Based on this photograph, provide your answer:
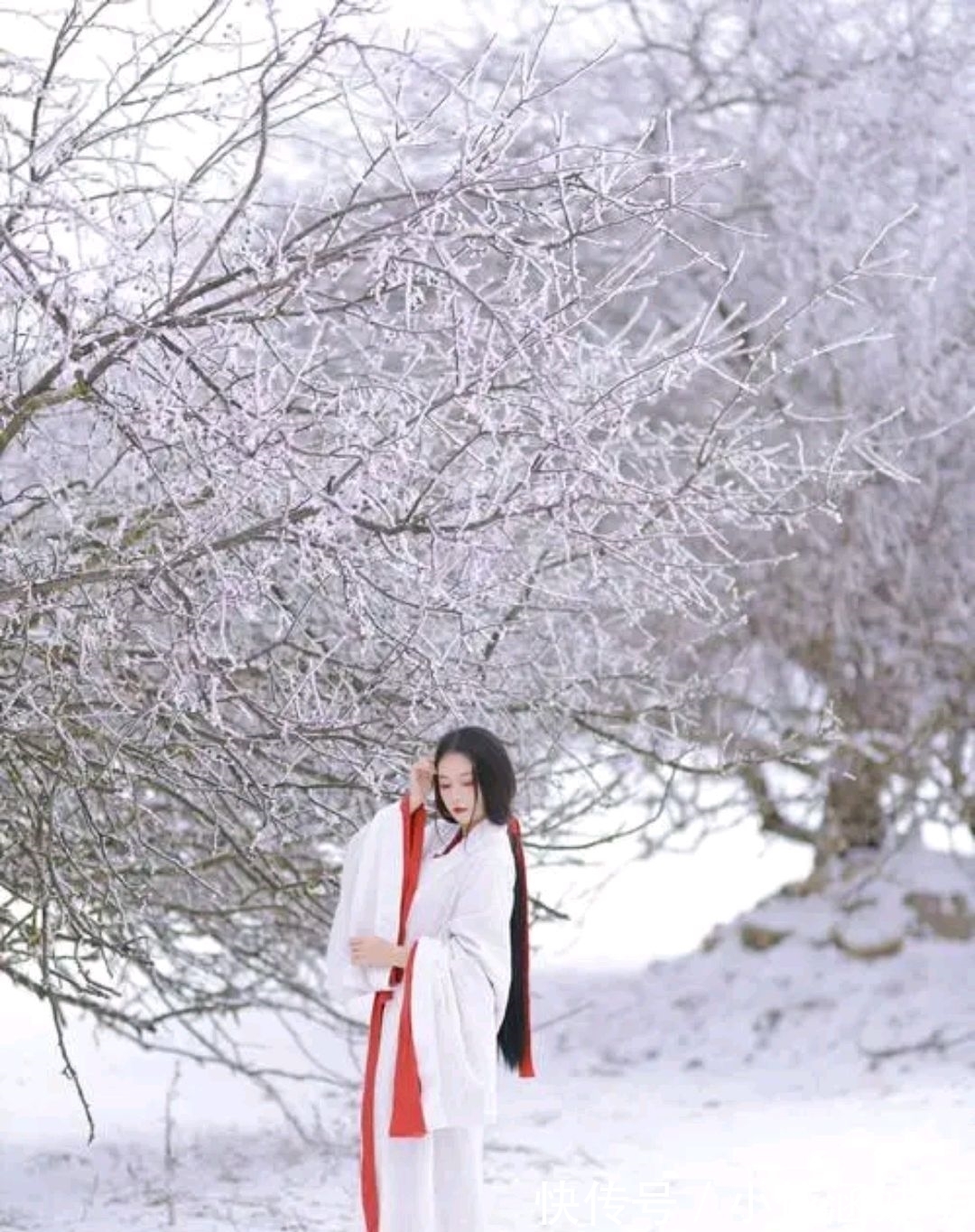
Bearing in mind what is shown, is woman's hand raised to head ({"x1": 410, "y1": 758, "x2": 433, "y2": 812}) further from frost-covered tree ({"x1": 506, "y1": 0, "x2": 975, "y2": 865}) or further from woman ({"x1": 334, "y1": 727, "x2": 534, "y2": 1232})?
frost-covered tree ({"x1": 506, "y1": 0, "x2": 975, "y2": 865})

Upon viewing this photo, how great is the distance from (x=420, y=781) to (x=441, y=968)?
15.3 inches

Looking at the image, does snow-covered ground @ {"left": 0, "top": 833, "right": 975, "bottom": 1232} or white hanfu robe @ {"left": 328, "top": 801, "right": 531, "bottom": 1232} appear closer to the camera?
white hanfu robe @ {"left": 328, "top": 801, "right": 531, "bottom": 1232}

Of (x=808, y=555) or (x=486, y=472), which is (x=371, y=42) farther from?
(x=808, y=555)

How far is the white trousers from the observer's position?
203 inches

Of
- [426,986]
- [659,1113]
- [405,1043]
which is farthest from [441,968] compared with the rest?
[659,1113]

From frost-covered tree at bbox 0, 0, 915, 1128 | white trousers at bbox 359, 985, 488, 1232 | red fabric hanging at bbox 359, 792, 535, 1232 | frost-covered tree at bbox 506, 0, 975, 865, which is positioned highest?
frost-covered tree at bbox 506, 0, 975, 865

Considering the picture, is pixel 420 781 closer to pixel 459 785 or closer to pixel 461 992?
pixel 459 785

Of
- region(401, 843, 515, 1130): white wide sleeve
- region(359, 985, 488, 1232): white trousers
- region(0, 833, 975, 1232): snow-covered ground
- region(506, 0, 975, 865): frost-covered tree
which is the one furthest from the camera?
region(506, 0, 975, 865): frost-covered tree

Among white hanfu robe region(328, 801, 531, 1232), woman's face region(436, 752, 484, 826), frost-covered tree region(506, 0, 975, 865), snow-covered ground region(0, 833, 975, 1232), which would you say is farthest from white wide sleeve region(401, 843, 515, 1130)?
frost-covered tree region(506, 0, 975, 865)

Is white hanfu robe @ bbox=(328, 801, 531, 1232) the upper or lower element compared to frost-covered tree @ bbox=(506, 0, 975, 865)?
lower

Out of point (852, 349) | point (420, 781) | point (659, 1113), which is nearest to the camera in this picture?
point (420, 781)

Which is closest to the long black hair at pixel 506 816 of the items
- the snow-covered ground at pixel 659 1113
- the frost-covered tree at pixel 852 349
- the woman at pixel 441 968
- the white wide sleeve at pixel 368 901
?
the woman at pixel 441 968

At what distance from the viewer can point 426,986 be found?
5.04m

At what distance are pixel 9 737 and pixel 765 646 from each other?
746 centimetres
